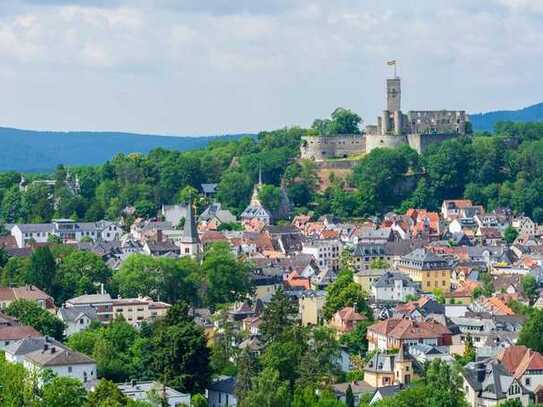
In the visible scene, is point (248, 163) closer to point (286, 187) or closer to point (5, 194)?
point (286, 187)

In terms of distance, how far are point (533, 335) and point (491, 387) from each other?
5.88 meters

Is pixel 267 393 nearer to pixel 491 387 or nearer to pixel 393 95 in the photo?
pixel 491 387

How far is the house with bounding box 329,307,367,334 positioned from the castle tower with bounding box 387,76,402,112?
48006mm

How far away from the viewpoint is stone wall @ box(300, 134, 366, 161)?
102000mm

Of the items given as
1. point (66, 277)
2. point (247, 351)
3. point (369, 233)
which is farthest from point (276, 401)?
point (369, 233)

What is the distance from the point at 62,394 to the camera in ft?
127

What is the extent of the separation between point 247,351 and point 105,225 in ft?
145

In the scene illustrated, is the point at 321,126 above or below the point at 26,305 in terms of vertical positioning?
above

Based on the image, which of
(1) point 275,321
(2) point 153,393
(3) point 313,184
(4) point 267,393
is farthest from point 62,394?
(3) point 313,184

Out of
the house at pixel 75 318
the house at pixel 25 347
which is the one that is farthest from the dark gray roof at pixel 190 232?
the house at pixel 25 347

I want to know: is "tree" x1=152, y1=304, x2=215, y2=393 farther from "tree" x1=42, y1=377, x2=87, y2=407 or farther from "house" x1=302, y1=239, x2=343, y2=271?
"house" x1=302, y1=239, x2=343, y2=271

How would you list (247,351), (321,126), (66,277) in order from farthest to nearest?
1. (321,126)
2. (66,277)
3. (247,351)

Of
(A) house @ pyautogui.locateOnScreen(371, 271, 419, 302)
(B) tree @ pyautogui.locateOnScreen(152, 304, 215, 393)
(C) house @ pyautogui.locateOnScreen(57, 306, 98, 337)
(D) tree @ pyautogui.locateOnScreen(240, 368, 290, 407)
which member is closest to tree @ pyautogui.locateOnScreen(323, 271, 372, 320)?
(A) house @ pyautogui.locateOnScreen(371, 271, 419, 302)

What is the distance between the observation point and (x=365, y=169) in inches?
3723
